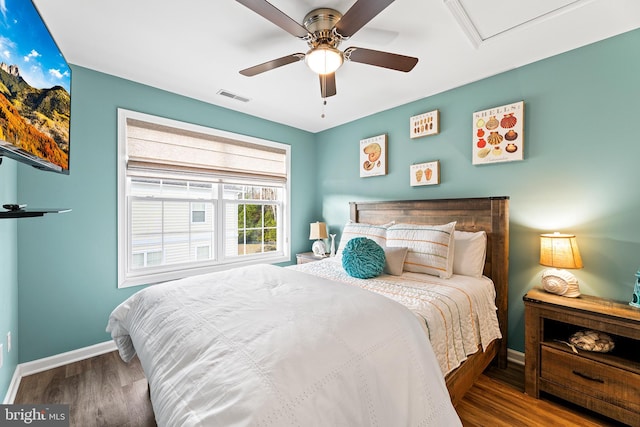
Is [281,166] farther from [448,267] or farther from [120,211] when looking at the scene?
[448,267]

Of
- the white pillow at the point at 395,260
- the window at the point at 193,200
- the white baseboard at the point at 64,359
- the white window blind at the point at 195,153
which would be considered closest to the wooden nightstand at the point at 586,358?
the white baseboard at the point at 64,359

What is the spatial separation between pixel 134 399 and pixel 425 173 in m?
3.20

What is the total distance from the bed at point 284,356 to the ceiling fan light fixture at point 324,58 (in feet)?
4.90

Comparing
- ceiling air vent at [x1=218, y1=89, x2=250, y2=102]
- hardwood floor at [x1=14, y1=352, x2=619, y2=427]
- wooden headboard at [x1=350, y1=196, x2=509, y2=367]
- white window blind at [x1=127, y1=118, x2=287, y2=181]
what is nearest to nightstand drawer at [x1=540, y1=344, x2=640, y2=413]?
hardwood floor at [x1=14, y1=352, x2=619, y2=427]

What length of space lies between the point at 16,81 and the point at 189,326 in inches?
46.9

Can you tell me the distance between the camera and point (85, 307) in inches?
94.8

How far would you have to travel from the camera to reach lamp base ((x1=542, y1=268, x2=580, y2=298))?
6.26 feet

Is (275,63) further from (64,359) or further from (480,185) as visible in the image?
(64,359)

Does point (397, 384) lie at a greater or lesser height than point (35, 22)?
lesser

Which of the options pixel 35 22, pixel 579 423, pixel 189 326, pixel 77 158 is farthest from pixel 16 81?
pixel 579 423

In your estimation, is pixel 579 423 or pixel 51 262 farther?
pixel 51 262

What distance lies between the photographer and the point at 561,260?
1889 mm

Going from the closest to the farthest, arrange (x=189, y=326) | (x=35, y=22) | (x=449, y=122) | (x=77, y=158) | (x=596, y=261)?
1. (x=35, y=22)
2. (x=189, y=326)
3. (x=596, y=261)
4. (x=77, y=158)
5. (x=449, y=122)

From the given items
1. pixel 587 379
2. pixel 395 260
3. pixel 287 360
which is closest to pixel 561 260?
pixel 587 379
